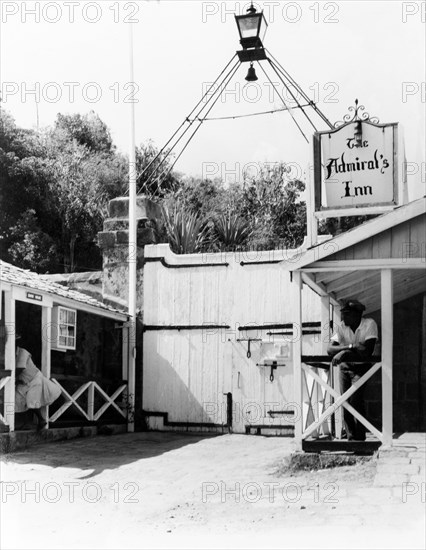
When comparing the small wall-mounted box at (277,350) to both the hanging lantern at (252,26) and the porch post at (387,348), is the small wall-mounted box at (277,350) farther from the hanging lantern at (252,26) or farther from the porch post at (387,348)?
the hanging lantern at (252,26)

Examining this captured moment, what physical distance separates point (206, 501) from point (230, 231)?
31.6 ft

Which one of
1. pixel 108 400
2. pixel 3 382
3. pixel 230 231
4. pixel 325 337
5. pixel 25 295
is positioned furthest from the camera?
pixel 230 231

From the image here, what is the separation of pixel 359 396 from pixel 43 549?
176 inches

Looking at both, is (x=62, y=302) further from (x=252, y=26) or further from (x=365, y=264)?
(x=365, y=264)

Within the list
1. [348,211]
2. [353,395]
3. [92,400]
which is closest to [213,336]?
[92,400]

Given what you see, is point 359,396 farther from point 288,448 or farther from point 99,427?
point 99,427

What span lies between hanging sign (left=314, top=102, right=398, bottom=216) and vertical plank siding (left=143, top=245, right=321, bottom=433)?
139 inches

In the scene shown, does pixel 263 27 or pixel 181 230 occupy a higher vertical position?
pixel 263 27

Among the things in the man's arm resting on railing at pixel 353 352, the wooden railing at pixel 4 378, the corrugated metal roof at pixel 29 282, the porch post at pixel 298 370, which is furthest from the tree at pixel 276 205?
the man's arm resting on railing at pixel 353 352

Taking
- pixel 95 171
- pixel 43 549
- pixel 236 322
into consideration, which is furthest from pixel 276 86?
pixel 43 549

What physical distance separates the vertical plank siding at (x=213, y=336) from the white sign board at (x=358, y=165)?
3543 mm

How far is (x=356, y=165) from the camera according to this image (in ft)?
36.8

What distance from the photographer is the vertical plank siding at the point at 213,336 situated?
579 inches

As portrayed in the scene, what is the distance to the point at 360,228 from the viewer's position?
10.0 m
